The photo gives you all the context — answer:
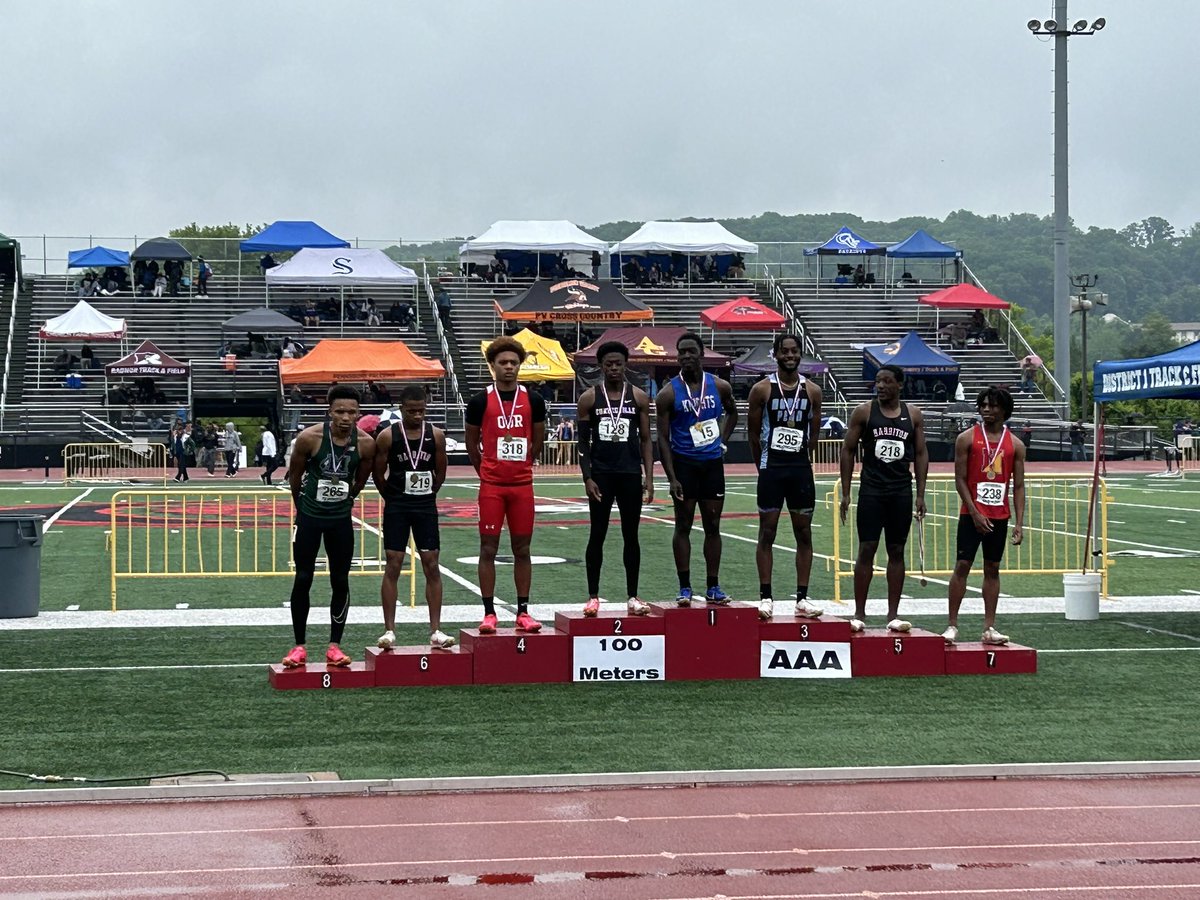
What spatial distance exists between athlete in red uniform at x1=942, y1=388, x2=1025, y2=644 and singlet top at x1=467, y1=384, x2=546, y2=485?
311cm

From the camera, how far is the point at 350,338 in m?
53.8

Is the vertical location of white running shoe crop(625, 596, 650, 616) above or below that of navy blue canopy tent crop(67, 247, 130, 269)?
below

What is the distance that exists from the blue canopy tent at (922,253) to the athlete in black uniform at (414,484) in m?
51.7

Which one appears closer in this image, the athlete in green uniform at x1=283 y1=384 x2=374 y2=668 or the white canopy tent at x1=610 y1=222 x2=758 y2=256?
the athlete in green uniform at x1=283 y1=384 x2=374 y2=668

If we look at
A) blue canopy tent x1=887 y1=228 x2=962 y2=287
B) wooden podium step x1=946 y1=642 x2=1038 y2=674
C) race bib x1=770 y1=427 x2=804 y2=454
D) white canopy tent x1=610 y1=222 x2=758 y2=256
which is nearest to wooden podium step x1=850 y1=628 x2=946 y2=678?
wooden podium step x1=946 y1=642 x2=1038 y2=674

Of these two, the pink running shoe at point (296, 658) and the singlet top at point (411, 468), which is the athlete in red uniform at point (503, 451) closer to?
the singlet top at point (411, 468)

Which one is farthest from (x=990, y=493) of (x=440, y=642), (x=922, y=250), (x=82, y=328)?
(x=922, y=250)

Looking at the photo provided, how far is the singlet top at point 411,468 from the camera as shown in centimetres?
1166

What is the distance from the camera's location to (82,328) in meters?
50.3

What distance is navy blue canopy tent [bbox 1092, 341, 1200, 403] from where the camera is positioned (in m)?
14.4

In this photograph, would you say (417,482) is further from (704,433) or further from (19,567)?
(19,567)

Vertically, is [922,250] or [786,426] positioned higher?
[922,250]

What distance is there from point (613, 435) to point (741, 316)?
42197 mm

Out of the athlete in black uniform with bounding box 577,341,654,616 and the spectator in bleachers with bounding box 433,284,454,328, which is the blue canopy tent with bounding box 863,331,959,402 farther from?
the athlete in black uniform with bounding box 577,341,654,616
